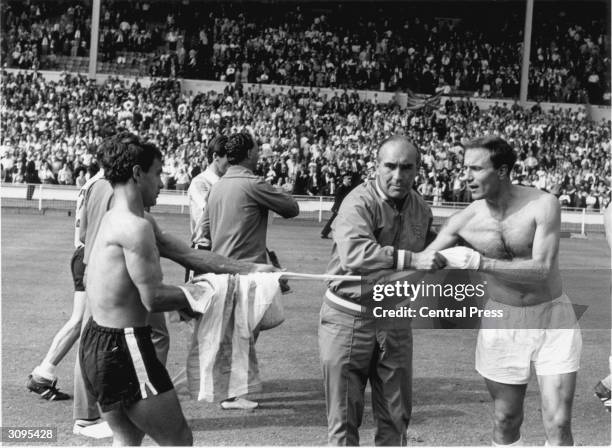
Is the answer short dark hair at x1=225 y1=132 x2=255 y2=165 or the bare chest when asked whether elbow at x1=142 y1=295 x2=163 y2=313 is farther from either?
short dark hair at x1=225 y1=132 x2=255 y2=165

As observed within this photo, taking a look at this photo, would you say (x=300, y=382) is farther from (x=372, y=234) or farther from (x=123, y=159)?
(x=123, y=159)

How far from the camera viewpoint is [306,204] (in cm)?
2833

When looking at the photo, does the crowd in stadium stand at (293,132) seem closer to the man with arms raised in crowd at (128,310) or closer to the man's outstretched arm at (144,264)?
the man with arms raised in crowd at (128,310)

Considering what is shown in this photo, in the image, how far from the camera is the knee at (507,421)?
554 cm

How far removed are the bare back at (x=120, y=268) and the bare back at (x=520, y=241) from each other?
77.1 inches

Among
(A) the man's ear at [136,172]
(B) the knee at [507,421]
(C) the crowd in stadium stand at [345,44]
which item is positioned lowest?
(B) the knee at [507,421]

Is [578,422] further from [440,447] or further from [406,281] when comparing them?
[406,281]

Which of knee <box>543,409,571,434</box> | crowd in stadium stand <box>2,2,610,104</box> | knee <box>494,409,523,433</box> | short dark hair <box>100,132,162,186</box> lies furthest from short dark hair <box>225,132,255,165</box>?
crowd in stadium stand <box>2,2,610,104</box>

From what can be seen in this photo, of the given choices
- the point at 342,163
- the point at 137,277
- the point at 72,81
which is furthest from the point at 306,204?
the point at 137,277

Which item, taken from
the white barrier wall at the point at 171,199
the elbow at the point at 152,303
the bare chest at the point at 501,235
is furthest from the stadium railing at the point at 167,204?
the elbow at the point at 152,303

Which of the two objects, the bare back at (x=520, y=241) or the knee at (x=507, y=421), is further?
the knee at (x=507, y=421)

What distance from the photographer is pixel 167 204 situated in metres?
27.9

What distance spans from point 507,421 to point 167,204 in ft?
75.5

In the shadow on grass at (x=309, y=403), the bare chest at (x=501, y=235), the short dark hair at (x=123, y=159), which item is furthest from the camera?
the shadow on grass at (x=309, y=403)
